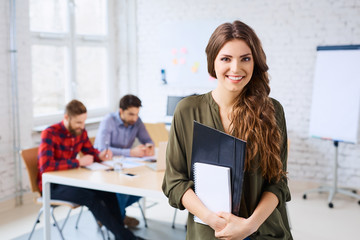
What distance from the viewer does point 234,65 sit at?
1280 mm

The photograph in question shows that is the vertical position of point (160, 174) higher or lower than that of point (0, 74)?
lower

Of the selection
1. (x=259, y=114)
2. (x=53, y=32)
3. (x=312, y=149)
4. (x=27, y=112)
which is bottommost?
(x=312, y=149)

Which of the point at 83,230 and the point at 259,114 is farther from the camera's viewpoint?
the point at 83,230

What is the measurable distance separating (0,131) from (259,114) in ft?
11.6

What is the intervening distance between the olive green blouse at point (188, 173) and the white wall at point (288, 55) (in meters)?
3.33

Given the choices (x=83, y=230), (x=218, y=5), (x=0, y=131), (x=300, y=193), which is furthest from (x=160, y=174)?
(x=218, y=5)

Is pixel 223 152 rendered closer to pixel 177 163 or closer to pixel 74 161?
pixel 177 163

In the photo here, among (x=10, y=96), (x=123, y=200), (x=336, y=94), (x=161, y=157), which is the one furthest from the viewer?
(x=336, y=94)

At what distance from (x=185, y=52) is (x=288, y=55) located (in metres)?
1.48

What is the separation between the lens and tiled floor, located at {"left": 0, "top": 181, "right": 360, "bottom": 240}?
3.62 metres

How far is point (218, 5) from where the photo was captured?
5547 mm

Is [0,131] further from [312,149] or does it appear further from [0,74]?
[312,149]

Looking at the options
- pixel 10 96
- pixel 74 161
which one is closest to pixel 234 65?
pixel 74 161

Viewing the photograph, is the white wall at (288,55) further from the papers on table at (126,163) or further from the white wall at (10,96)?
the papers on table at (126,163)
